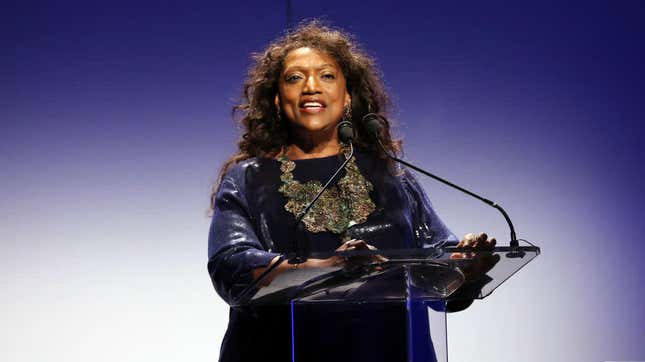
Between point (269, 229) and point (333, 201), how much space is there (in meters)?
0.17

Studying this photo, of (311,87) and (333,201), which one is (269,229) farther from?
(311,87)

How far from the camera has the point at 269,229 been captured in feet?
6.49

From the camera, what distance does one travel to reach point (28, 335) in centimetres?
275

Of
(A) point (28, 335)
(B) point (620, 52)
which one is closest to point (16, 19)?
(A) point (28, 335)

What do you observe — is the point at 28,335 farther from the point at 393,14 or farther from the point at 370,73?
the point at 393,14

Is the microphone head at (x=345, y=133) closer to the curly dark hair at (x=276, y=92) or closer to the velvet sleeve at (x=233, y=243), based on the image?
the velvet sleeve at (x=233, y=243)

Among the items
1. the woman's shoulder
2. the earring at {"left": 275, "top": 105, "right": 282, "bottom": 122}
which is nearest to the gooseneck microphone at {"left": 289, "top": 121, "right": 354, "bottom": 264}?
the woman's shoulder

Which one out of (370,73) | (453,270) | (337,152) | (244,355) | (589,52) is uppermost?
(589,52)

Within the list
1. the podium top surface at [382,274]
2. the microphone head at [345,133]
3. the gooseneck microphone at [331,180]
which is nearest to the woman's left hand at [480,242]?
the podium top surface at [382,274]

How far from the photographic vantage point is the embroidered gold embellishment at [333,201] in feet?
6.52

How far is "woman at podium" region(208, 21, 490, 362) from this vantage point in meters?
1.87

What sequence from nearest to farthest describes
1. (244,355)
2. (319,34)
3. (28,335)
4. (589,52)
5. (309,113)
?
(244,355)
(309,113)
(319,34)
(28,335)
(589,52)

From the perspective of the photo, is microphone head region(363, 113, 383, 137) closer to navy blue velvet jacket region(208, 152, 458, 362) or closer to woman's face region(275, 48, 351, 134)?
navy blue velvet jacket region(208, 152, 458, 362)

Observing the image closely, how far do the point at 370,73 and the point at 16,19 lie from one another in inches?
49.0
